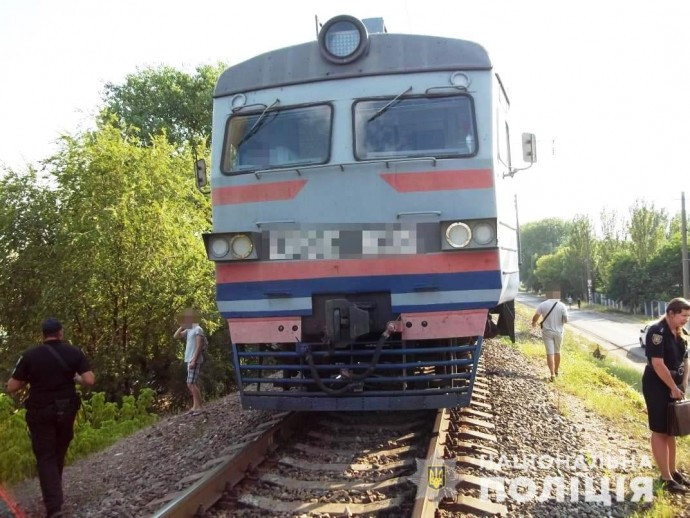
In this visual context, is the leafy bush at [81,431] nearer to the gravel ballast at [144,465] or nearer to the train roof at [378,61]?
the gravel ballast at [144,465]

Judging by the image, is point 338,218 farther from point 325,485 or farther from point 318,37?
point 325,485

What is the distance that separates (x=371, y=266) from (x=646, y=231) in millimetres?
52395

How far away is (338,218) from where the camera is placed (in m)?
5.62

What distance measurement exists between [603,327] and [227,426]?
41.7 meters

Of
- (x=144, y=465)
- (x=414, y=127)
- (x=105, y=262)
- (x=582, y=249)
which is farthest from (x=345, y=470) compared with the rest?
(x=582, y=249)

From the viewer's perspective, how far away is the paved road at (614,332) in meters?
29.4

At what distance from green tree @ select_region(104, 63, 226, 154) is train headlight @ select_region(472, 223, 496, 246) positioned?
989 inches

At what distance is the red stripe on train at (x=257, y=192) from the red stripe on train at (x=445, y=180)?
2.98 feet

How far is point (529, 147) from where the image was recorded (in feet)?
21.9

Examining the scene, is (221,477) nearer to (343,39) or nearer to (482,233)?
(482,233)

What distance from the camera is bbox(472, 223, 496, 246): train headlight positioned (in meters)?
5.33

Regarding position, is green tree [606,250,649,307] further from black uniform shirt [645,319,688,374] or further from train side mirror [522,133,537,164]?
black uniform shirt [645,319,688,374]

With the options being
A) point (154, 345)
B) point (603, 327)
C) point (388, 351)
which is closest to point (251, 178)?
point (388, 351)

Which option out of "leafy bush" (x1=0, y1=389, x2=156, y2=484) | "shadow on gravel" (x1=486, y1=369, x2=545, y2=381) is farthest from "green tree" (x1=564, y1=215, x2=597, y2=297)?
"leafy bush" (x1=0, y1=389, x2=156, y2=484)
